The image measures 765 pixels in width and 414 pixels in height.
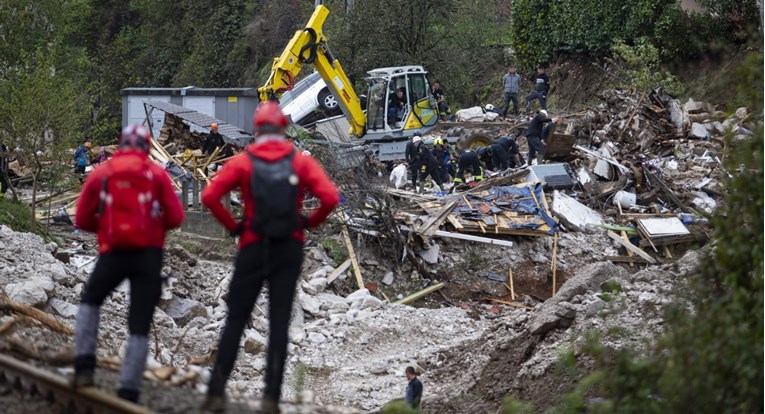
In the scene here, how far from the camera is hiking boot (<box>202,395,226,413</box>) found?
6.73 m

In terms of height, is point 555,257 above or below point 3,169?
below

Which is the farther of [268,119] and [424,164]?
[424,164]

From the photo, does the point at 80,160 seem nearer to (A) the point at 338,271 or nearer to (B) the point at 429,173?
(B) the point at 429,173

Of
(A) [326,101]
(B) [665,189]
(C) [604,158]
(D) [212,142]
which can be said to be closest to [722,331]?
(B) [665,189]

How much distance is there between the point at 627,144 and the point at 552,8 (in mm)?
13085

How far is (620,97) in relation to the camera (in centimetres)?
2947

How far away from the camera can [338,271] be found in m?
20.8

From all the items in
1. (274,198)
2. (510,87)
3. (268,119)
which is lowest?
(510,87)

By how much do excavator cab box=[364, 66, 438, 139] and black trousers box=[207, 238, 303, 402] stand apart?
24117 mm

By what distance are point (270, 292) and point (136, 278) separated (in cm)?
80

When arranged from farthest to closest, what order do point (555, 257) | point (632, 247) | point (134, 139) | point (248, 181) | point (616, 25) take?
1. point (616, 25)
2. point (632, 247)
3. point (555, 257)
4. point (134, 139)
5. point (248, 181)

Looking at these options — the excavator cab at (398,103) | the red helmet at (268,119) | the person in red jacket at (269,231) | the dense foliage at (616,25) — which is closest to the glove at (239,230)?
the person in red jacket at (269,231)

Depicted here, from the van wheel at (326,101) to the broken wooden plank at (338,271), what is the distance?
49.9ft

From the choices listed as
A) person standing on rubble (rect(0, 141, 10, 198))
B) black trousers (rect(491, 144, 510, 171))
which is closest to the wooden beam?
black trousers (rect(491, 144, 510, 171))
